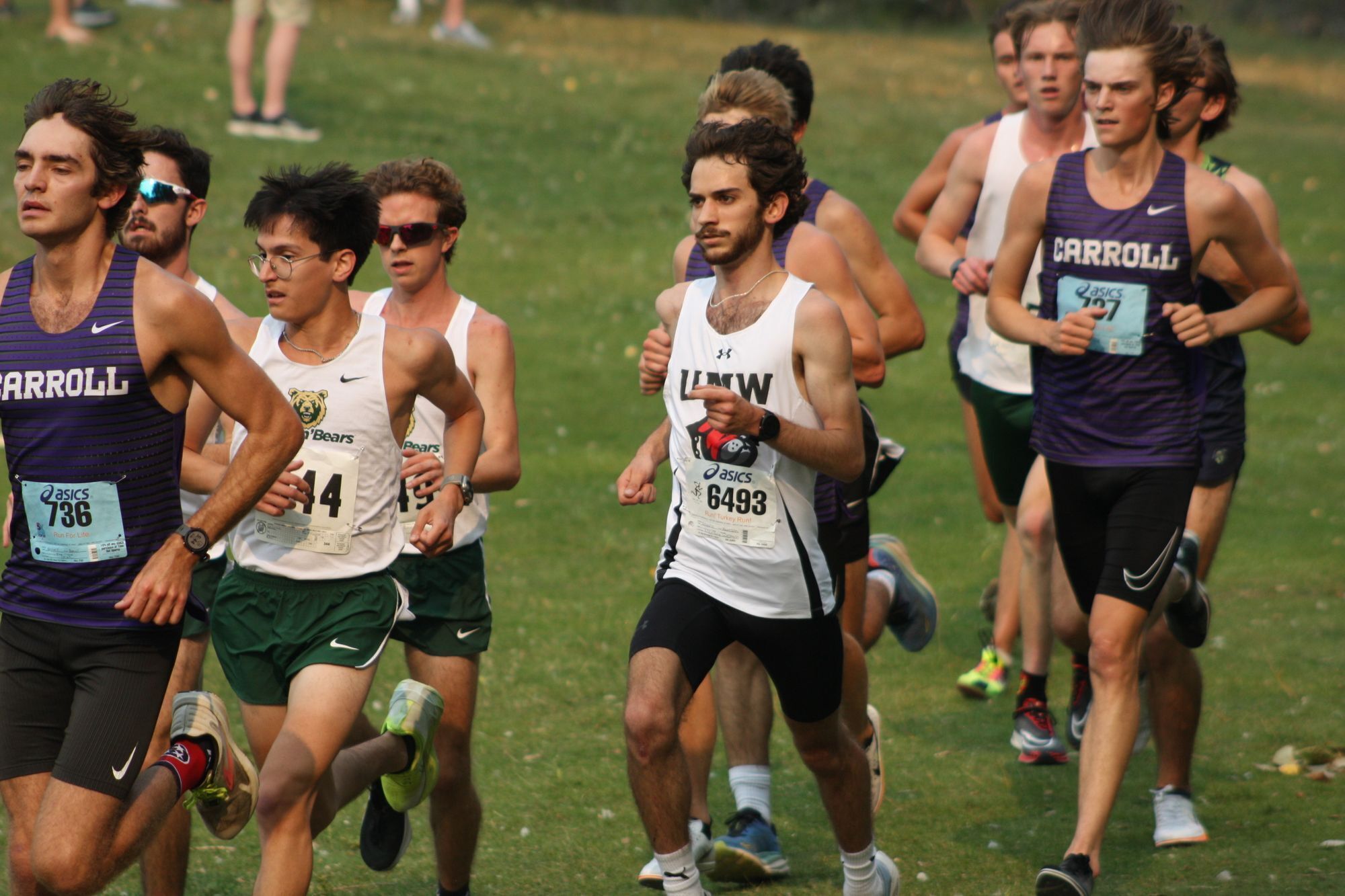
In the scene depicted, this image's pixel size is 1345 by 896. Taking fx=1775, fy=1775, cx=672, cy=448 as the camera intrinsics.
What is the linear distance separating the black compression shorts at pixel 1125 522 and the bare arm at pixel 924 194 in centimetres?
271

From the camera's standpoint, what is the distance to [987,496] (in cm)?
858

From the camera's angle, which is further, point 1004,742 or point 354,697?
point 1004,742

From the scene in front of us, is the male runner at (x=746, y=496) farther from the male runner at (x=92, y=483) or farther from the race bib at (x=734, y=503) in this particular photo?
the male runner at (x=92, y=483)

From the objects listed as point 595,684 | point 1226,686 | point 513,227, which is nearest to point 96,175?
point 595,684

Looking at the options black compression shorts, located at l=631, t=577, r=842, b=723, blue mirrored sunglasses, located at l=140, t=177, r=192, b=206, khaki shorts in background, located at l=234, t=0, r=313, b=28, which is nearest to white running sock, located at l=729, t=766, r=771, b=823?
Result: black compression shorts, located at l=631, t=577, r=842, b=723

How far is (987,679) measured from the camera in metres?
8.23

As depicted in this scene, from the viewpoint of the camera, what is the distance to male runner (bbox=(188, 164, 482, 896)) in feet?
Result: 16.3

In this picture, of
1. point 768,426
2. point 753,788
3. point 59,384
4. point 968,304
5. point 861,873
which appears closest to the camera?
point 59,384

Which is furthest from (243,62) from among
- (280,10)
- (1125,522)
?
(1125,522)

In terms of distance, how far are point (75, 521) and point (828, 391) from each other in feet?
6.81

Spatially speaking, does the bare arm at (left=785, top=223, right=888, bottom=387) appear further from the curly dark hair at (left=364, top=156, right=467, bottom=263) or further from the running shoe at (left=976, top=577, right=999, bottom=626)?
the running shoe at (left=976, top=577, right=999, bottom=626)

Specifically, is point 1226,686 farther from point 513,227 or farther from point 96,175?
point 513,227

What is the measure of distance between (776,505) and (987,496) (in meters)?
3.62

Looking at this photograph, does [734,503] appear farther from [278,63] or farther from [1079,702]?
[278,63]
